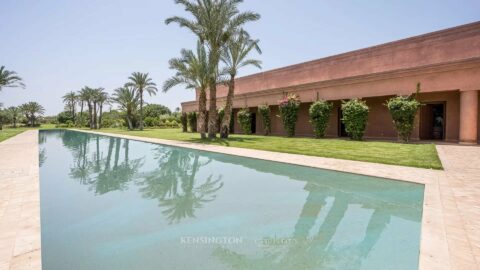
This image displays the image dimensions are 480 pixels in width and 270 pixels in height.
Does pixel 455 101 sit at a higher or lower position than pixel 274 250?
higher

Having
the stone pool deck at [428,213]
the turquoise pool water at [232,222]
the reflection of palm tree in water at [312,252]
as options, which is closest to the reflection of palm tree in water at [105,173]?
the turquoise pool water at [232,222]

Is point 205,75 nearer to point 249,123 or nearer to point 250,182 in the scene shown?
point 249,123

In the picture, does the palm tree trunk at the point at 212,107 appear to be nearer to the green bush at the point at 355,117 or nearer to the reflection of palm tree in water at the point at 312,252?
the green bush at the point at 355,117

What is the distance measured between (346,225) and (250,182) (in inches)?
141

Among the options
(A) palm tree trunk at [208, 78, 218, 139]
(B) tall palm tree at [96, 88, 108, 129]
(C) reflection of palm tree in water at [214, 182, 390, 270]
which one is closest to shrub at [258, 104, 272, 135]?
(A) palm tree trunk at [208, 78, 218, 139]

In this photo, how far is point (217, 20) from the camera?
799 inches

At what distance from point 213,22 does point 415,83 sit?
13367 mm

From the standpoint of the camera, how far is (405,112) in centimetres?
1534

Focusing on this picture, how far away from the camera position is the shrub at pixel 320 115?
62.7ft

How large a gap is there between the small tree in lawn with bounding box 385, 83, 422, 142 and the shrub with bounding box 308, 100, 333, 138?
4.06m

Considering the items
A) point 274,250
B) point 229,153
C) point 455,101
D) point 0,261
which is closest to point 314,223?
point 274,250

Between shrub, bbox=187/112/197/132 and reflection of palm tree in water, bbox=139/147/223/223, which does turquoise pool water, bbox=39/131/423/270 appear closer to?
reflection of palm tree in water, bbox=139/147/223/223

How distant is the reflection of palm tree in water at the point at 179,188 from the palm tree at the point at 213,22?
12.1m

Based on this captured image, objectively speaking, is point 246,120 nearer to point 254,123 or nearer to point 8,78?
point 254,123
